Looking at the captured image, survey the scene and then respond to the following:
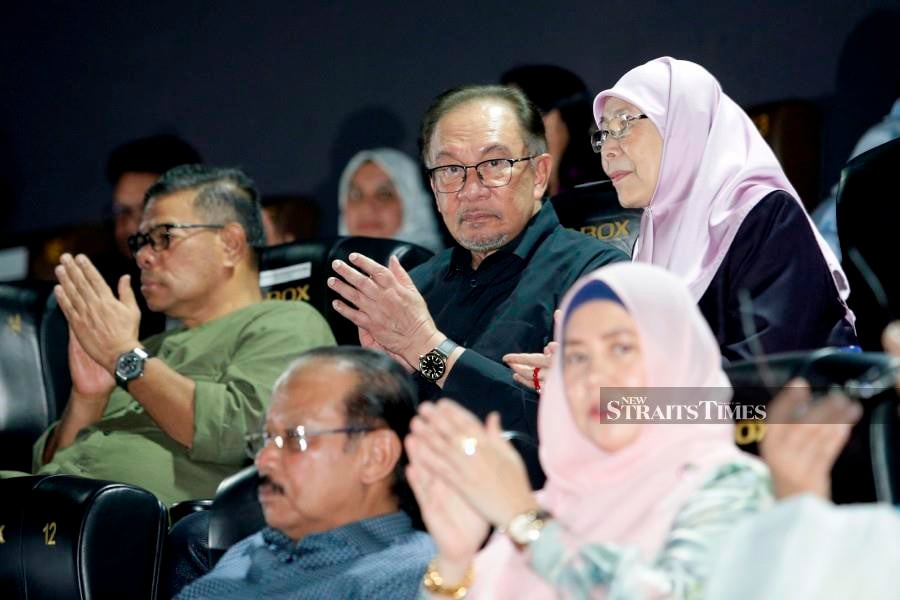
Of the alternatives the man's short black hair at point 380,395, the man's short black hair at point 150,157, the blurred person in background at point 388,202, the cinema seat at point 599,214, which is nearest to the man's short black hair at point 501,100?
the cinema seat at point 599,214

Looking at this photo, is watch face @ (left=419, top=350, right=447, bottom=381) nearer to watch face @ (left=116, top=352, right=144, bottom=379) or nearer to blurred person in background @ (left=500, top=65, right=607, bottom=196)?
watch face @ (left=116, top=352, right=144, bottom=379)

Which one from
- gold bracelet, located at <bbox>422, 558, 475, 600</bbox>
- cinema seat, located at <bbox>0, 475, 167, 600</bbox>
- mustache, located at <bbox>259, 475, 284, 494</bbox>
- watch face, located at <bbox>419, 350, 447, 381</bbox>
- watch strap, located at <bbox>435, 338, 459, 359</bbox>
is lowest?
cinema seat, located at <bbox>0, 475, 167, 600</bbox>

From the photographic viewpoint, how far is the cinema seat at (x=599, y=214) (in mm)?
2885

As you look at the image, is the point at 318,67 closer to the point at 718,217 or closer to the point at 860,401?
the point at 718,217

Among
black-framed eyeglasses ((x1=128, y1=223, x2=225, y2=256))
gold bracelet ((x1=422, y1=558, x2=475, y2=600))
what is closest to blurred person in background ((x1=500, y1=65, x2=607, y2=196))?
black-framed eyeglasses ((x1=128, y1=223, x2=225, y2=256))

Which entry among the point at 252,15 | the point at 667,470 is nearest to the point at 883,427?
the point at 667,470

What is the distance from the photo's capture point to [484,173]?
266 centimetres

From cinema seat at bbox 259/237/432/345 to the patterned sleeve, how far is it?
1.58m

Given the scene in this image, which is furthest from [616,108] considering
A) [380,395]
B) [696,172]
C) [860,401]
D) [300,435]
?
[860,401]

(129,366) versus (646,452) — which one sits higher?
(646,452)

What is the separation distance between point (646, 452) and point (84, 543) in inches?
43.3

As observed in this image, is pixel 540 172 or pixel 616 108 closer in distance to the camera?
pixel 616 108

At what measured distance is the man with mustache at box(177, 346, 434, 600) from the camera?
1928mm

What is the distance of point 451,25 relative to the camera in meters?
4.23
